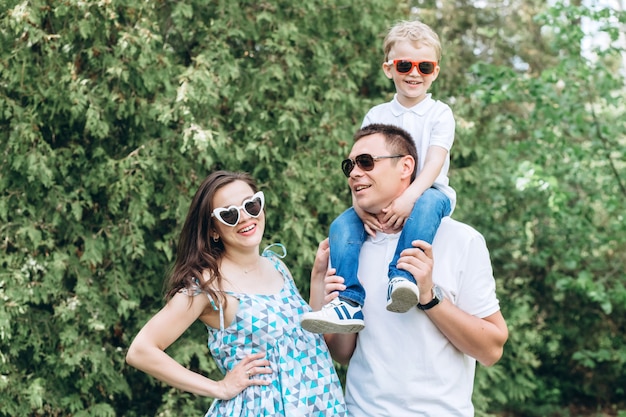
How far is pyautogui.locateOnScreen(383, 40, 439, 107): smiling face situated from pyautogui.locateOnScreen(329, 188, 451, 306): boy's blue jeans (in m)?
0.43

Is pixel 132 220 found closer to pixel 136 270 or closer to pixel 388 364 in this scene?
pixel 136 270

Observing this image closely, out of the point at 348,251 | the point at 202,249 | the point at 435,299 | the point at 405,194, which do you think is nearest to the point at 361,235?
the point at 348,251

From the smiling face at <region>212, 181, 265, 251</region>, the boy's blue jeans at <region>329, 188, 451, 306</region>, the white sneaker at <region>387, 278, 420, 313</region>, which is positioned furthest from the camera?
the smiling face at <region>212, 181, 265, 251</region>

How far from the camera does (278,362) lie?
2783mm

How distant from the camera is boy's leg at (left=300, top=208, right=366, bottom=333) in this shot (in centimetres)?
259

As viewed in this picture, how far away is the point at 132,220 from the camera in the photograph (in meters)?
5.13

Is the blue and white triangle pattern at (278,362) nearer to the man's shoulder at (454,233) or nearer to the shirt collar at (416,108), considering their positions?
the man's shoulder at (454,233)

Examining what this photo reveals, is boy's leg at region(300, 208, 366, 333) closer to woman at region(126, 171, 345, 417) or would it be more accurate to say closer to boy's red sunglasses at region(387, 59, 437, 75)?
woman at region(126, 171, 345, 417)

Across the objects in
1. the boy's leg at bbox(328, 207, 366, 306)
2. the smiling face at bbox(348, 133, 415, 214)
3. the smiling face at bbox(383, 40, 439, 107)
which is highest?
the smiling face at bbox(383, 40, 439, 107)

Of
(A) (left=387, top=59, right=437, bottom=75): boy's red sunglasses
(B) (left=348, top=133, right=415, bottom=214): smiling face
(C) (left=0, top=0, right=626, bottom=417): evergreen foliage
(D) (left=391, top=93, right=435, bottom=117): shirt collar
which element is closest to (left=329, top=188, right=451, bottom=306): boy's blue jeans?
(B) (left=348, top=133, right=415, bottom=214): smiling face

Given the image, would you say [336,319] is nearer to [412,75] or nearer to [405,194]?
[405,194]

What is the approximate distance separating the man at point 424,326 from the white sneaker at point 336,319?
62 millimetres

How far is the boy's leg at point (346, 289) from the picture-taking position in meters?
2.59

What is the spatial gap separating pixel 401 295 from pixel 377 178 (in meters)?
0.47
